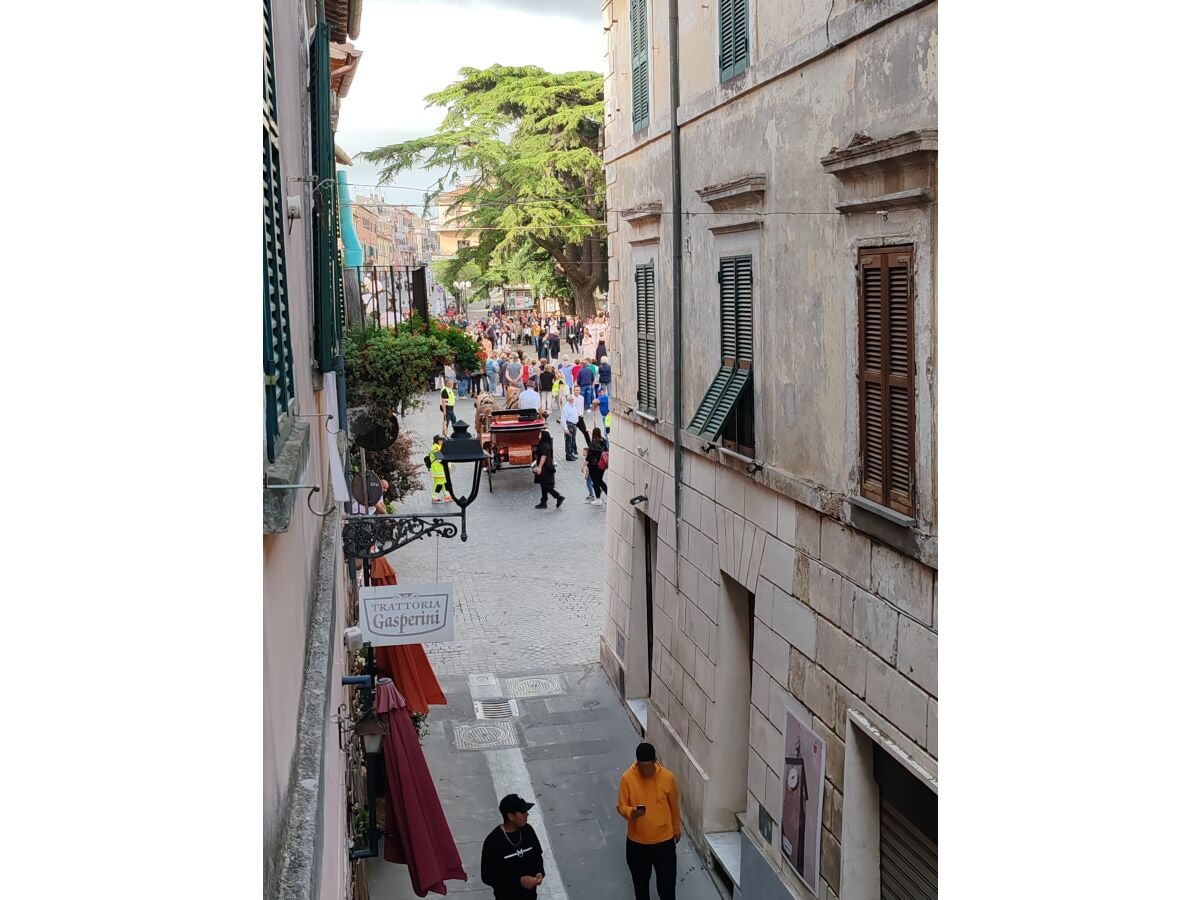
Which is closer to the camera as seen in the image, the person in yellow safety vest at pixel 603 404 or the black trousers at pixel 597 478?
the black trousers at pixel 597 478

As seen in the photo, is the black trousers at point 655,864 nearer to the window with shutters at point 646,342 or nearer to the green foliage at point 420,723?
the green foliage at point 420,723

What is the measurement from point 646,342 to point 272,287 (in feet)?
32.1

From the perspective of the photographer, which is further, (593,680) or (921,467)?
(593,680)

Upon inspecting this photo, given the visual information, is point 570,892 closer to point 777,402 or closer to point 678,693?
point 678,693

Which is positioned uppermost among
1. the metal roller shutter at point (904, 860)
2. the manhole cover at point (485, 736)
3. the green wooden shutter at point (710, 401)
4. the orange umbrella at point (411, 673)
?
the green wooden shutter at point (710, 401)

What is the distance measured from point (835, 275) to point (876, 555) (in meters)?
1.77

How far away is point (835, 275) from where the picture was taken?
8359 mm

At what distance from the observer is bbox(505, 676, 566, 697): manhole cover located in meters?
15.1

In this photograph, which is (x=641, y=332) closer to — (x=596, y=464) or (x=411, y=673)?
(x=411, y=673)

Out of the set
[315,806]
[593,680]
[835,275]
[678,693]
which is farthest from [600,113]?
[315,806]

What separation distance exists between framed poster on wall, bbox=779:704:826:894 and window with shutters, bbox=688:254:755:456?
7.21 ft

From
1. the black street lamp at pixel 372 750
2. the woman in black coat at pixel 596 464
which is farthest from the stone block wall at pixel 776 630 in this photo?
the woman in black coat at pixel 596 464

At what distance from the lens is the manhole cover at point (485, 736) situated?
13516 millimetres

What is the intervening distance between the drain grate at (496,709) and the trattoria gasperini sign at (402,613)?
5.31 m
